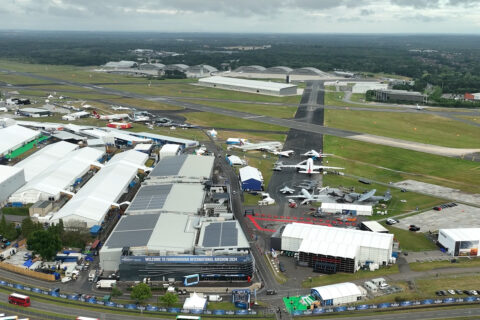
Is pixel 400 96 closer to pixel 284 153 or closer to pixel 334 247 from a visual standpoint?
pixel 284 153

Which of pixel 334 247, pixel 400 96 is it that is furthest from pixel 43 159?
pixel 400 96

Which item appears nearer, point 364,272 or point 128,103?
point 364,272

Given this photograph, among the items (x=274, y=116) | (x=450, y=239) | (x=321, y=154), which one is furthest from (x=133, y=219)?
(x=274, y=116)

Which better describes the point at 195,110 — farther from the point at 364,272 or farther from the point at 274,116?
the point at 364,272

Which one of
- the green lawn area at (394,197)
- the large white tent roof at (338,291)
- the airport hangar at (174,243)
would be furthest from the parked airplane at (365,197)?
the large white tent roof at (338,291)

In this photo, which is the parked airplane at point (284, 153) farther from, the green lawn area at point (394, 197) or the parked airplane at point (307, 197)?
the parked airplane at point (307, 197)
